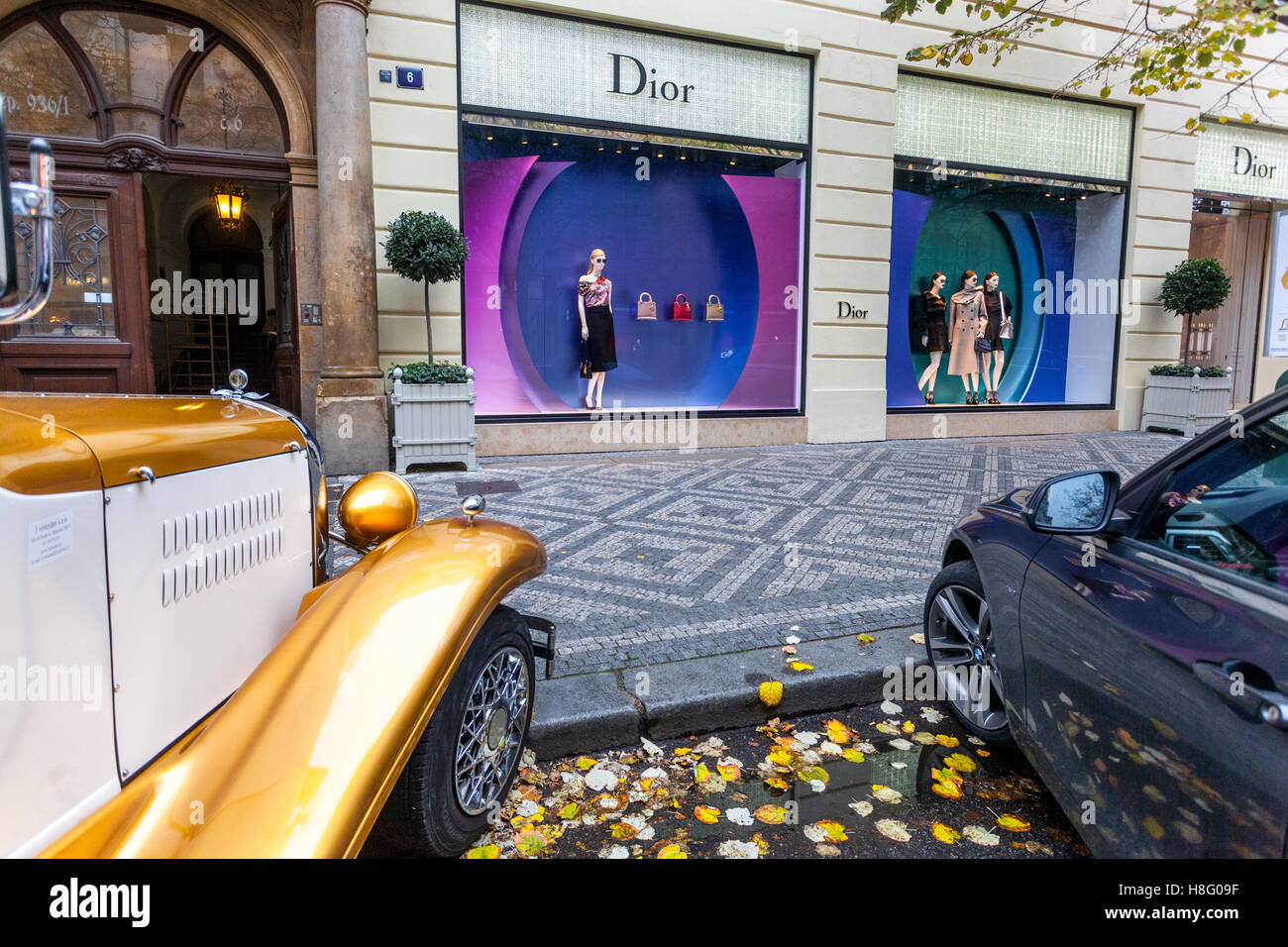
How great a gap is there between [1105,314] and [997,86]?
3707 mm

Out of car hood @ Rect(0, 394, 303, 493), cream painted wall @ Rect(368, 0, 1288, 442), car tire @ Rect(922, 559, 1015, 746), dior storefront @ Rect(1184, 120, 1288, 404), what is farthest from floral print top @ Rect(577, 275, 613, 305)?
dior storefront @ Rect(1184, 120, 1288, 404)

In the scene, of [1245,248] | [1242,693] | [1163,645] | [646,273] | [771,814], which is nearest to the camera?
[1242,693]

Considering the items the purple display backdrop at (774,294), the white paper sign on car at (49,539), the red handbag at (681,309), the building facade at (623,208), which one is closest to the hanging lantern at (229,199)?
the building facade at (623,208)

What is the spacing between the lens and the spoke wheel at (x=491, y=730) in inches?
82.4

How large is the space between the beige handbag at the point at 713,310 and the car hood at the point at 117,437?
815cm

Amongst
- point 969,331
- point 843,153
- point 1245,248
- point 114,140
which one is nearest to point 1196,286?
point 969,331

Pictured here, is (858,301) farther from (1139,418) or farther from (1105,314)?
(1139,418)

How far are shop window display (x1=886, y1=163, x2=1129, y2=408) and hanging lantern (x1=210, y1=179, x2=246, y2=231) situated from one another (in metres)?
7.85

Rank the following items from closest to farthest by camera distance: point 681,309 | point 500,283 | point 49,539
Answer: point 49,539 → point 500,283 → point 681,309

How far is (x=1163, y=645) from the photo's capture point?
5.41 feet

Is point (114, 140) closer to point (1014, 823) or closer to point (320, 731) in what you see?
point (320, 731)

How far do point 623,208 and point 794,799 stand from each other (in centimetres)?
803
